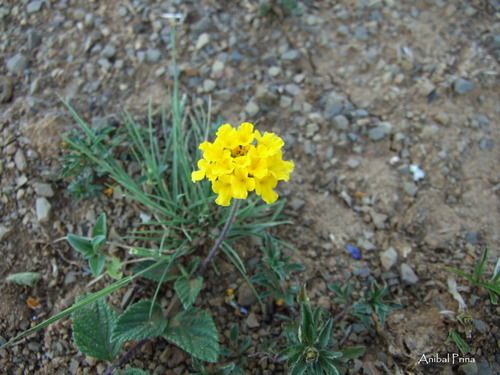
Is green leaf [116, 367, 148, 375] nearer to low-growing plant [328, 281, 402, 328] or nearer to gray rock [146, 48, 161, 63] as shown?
low-growing plant [328, 281, 402, 328]

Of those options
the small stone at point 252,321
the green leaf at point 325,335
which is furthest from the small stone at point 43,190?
the green leaf at point 325,335

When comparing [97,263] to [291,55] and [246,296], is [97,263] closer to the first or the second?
[246,296]

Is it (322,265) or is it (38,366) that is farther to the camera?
(322,265)

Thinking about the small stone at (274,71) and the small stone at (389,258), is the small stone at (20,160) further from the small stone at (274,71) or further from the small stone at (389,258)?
the small stone at (389,258)

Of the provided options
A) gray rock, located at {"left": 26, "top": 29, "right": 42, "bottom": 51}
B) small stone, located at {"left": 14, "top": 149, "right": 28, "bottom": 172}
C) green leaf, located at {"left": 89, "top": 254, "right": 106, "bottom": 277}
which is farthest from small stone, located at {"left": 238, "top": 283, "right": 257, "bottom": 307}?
gray rock, located at {"left": 26, "top": 29, "right": 42, "bottom": 51}

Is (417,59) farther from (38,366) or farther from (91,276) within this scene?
(38,366)

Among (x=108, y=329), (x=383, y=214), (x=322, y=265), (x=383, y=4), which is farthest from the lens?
(x=383, y=4)

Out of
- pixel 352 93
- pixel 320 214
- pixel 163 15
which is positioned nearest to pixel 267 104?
pixel 352 93
